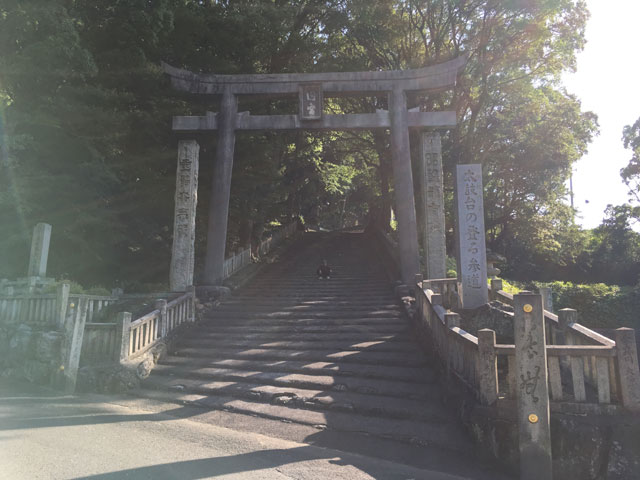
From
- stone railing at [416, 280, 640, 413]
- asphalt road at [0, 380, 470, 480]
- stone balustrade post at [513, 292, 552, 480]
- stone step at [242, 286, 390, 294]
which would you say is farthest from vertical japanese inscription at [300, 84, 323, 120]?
stone balustrade post at [513, 292, 552, 480]

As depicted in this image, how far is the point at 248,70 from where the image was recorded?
16328 millimetres

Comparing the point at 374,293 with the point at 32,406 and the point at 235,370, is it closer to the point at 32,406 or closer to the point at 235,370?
the point at 235,370

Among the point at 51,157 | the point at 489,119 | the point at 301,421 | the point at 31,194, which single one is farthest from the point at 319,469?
the point at 489,119

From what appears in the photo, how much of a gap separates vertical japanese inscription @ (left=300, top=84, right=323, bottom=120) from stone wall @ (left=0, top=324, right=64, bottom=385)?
28.4ft

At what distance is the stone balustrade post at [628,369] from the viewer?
14.3ft

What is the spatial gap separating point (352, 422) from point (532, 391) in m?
2.54

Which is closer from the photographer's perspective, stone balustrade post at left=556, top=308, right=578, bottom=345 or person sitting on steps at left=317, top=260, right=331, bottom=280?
stone balustrade post at left=556, top=308, right=578, bottom=345

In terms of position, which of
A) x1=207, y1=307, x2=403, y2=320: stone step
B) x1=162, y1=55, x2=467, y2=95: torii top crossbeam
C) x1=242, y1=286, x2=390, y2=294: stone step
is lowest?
x1=207, y1=307, x2=403, y2=320: stone step

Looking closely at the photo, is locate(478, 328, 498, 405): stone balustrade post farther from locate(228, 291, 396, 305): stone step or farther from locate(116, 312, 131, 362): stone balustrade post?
locate(228, 291, 396, 305): stone step

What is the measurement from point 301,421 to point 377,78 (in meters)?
10.4

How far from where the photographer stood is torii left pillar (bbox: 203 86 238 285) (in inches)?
505

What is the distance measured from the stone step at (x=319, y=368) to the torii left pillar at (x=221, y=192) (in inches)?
166

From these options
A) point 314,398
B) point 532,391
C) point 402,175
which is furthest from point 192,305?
point 532,391

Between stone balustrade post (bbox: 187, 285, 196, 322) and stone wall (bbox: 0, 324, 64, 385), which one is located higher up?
Result: stone balustrade post (bbox: 187, 285, 196, 322)
